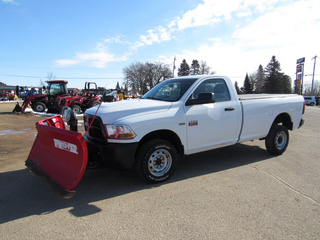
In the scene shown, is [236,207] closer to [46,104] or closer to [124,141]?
[124,141]

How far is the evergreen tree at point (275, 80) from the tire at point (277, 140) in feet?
233

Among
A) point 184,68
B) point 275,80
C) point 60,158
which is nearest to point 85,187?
point 60,158

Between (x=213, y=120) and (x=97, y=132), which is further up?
(x=213, y=120)

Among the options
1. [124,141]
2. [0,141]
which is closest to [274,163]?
[124,141]

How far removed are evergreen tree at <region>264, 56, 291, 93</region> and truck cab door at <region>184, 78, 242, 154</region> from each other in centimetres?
7244

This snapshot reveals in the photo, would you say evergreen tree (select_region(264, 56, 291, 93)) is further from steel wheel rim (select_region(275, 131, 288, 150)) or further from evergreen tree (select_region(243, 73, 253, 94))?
steel wheel rim (select_region(275, 131, 288, 150))

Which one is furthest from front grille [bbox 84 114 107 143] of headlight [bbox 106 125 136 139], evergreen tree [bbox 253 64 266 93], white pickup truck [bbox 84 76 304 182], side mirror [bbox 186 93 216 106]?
evergreen tree [bbox 253 64 266 93]

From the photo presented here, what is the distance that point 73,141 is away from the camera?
3227 mm

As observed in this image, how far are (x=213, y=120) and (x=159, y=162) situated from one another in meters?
1.39

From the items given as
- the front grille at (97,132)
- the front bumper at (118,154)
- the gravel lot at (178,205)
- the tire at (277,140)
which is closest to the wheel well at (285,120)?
the tire at (277,140)

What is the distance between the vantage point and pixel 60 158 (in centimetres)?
356

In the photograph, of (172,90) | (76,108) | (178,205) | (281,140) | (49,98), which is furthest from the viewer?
(49,98)

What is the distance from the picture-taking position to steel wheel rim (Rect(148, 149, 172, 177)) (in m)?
3.89

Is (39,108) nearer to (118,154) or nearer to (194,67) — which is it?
(118,154)
